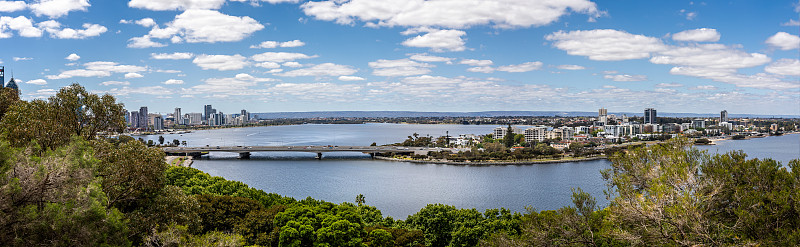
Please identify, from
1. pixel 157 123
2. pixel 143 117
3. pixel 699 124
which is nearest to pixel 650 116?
pixel 699 124

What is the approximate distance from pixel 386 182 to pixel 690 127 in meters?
91.8

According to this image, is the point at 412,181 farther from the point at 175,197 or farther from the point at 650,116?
the point at 650,116

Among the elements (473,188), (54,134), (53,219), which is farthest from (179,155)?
(53,219)

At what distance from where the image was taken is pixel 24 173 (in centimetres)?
487

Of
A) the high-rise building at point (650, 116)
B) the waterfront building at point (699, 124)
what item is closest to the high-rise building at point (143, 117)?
the high-rise building at point (650, 116)

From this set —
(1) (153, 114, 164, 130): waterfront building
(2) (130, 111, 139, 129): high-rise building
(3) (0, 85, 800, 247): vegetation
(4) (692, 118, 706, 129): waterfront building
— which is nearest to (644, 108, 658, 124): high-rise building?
(4) (692, 118, 706, 129): waterfront building

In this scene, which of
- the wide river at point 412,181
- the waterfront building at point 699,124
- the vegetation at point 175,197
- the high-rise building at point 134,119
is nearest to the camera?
the vegetation at point 175,197

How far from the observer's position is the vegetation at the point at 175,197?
4957 mm

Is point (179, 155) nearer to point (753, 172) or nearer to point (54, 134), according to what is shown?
point (54, 134)

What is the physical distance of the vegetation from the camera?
195 inches

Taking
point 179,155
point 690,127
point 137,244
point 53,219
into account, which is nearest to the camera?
point 53,219

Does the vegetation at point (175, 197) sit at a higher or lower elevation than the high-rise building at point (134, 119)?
lower

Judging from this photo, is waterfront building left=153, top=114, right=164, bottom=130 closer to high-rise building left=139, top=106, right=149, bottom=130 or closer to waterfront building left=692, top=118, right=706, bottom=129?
high-rise building left=139, top=106, right=149, bottom=130

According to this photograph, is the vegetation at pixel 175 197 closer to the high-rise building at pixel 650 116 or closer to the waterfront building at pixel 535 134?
the waterfront building at pixel 535 134
